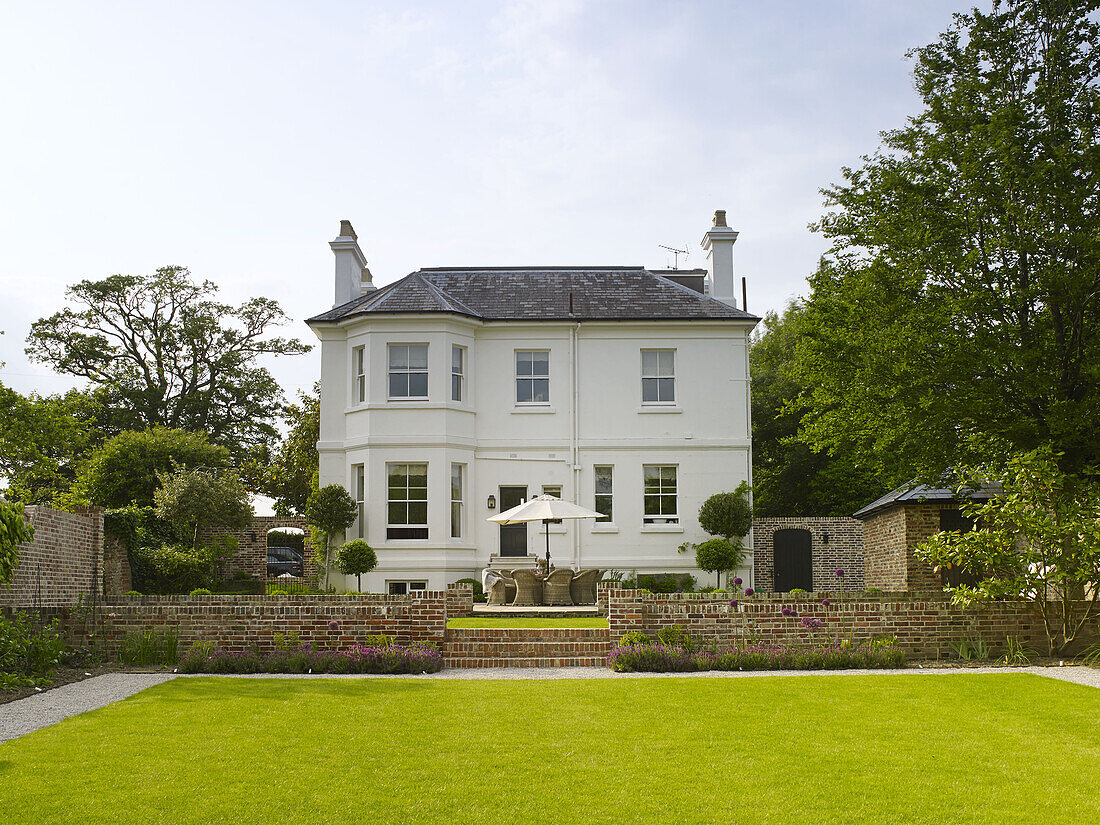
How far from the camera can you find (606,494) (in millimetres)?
26219

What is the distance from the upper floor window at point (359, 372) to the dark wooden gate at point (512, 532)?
4470mm

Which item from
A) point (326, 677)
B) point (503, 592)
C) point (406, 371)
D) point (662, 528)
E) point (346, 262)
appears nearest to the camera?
point (326, 677)

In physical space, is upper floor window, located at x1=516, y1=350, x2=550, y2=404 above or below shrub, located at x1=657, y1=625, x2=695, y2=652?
above

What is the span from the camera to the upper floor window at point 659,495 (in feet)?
85.8

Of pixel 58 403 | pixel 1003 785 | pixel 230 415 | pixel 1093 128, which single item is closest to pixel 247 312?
pixel 230 415

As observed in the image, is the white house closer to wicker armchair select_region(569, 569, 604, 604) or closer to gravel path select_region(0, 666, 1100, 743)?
wicker armchair select_region(569, 569, 604, 604)

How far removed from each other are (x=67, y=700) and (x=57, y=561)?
22.0 ft

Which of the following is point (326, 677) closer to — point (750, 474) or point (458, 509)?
point (458, 509)

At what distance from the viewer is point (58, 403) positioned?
110ft

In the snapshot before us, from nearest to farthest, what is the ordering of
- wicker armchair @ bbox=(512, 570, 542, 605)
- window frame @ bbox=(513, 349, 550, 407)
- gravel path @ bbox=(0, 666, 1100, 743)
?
gravel path @ bbox=(0, 666, 1100, 743), wicker armchair @ bbox=(512, 570, 542, 605), window frame @ bbox=(513, 349, 550, 407)

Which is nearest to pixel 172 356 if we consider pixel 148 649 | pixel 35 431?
pixel 35 431

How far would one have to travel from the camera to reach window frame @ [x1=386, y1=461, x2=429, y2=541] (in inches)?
983

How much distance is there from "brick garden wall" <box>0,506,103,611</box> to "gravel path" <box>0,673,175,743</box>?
8.29 ft

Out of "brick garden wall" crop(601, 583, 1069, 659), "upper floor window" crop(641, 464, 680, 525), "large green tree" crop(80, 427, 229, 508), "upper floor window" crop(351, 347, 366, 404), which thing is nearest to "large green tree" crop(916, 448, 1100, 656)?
"brick garden wall" crop(601, 583, 1069, 659)
